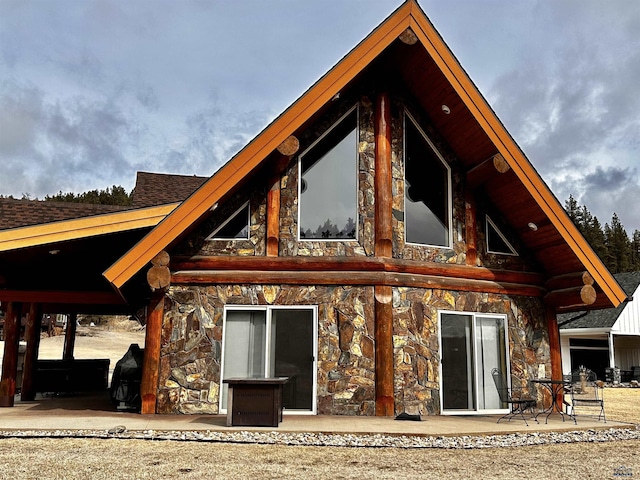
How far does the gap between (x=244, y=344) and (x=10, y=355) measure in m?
4.31

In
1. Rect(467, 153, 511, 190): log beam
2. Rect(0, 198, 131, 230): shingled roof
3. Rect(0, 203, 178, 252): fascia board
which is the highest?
Rect(467, 153, 511, 190): log beam

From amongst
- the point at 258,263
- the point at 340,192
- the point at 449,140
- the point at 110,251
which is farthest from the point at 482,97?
the point at 110,251

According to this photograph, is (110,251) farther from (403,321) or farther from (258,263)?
(403,321)

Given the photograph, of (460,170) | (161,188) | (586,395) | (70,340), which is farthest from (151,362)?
(586,395)

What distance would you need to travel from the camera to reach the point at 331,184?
31.1ft

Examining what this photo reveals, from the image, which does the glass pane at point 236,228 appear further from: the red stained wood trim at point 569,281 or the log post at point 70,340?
the log post at point 70,340

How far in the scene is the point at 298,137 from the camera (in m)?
9.44

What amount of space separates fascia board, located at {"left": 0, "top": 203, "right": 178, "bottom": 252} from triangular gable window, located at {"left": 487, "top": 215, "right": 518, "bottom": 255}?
5218mm

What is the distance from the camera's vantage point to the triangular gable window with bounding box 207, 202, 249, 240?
924cm

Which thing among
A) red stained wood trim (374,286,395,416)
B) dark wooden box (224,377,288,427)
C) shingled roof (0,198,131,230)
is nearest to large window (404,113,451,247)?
red stained wood trim (374,286,395,416)

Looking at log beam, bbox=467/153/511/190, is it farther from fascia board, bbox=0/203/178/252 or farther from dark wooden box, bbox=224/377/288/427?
fascia board, bbox=0/203/178/252

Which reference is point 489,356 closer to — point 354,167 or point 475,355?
point 475,355

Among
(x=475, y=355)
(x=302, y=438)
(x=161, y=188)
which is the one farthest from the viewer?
(x=161, y=188)

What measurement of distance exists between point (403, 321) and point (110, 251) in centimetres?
570
